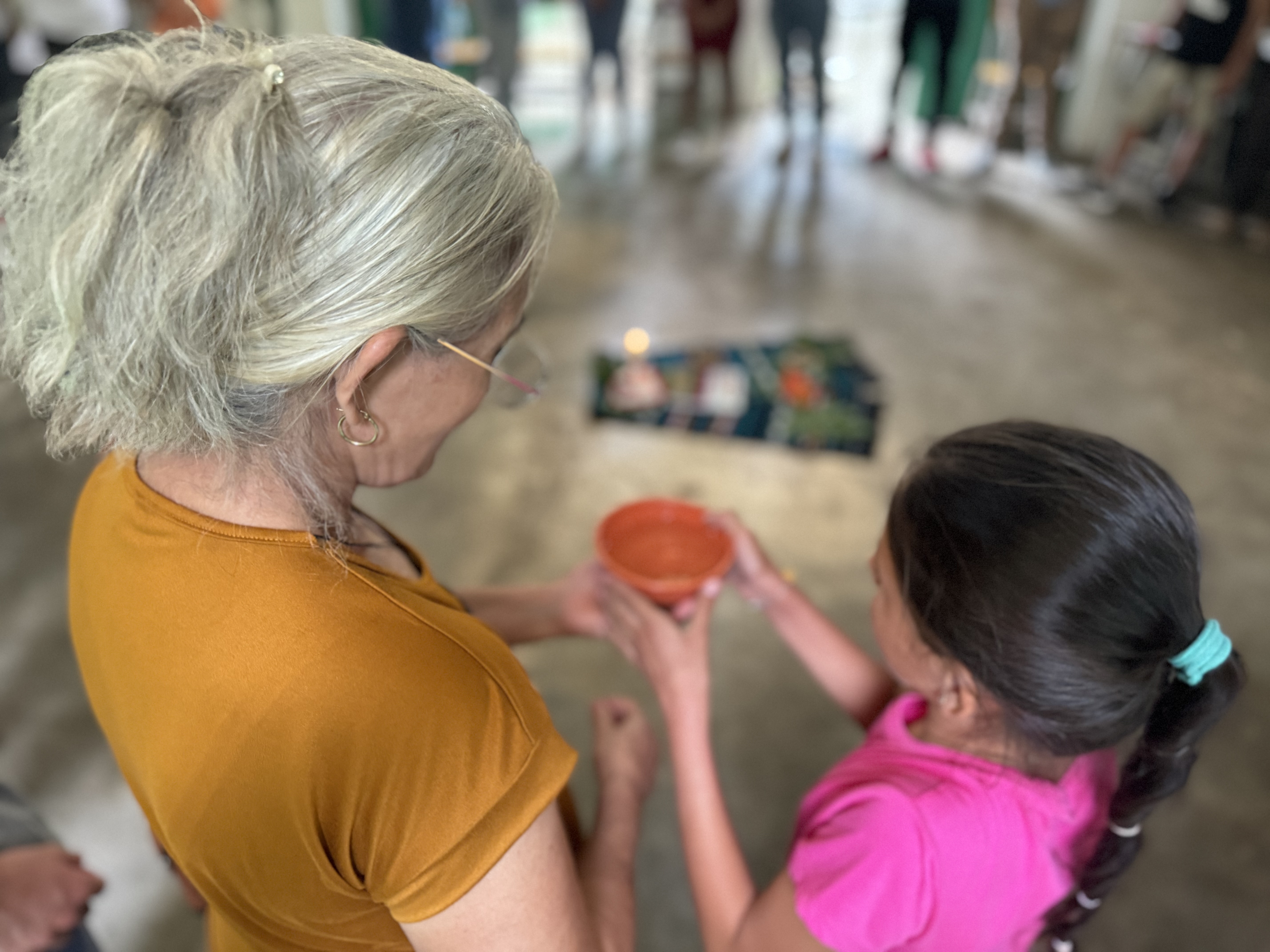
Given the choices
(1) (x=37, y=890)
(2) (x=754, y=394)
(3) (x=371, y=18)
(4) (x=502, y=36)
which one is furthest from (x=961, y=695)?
(3) (x=371, y=18)

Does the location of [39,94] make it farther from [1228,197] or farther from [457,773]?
[1228,197]

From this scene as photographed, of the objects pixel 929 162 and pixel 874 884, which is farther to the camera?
pixel 929 162

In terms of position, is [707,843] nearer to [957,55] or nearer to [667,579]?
[667,579]

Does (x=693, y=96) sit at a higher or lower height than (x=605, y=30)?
lower

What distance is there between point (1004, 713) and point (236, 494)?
2.64 feet

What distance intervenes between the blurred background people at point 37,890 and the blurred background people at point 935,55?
5.54 metres

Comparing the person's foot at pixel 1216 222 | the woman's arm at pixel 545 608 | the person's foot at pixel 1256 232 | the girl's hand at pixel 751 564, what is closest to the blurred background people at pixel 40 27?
the woman's arm at pixel 545 608

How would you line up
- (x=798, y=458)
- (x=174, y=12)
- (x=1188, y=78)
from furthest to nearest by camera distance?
(x=1188, y=78), (x=174, y=12), (x=798, y=458)

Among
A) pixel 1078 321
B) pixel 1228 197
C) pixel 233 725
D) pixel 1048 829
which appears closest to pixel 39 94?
pixel 233 725

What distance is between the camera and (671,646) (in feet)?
4.12

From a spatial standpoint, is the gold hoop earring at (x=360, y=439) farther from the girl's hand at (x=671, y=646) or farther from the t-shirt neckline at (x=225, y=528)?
the girl's hand at (x=671, y=646)

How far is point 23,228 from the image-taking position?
687mm

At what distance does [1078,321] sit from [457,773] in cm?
400

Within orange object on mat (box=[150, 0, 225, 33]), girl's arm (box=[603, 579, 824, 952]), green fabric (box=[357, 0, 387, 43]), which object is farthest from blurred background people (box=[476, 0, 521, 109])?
girl's arm (box=[603, 579, 824, 952])
